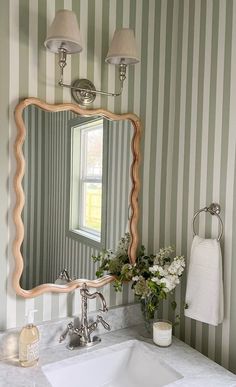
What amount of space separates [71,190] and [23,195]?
219 millimetres

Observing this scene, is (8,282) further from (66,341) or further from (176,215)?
(176,215)

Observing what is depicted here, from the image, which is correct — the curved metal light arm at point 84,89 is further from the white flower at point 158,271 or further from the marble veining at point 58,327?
the marble veining at point 58,327

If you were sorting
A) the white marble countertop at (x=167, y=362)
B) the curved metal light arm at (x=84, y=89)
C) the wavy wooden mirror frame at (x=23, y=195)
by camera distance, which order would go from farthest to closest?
1. the curved metal light arm at (x=84, y=89)
2. the wavy wooden mirror frame at (x=23, y=195)
3. the white marble countertop at (x=167, y=362)

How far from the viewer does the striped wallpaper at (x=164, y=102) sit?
4.31 ft

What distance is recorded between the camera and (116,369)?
1.41 meters

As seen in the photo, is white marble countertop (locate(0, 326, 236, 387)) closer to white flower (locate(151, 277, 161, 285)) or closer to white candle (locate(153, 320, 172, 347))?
white candle (locate(153, 320, 172, 347))

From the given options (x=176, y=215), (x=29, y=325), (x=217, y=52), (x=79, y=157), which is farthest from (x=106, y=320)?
(x=217, y=52)

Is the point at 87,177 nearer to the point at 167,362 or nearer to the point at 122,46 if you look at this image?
the point at 122,46

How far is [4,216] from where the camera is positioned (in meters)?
1.31

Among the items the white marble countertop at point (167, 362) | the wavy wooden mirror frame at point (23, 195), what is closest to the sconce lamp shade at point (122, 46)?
the wavy wooden mirror frame at point (23, 195)

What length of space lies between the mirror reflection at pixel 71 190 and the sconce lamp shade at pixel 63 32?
255 millimetres

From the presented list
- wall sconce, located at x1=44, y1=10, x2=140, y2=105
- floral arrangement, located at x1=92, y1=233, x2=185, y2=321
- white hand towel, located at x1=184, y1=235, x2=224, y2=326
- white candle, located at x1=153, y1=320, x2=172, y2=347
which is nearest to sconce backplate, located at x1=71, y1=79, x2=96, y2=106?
wall sconce, located at x1=44, y1=10, x2=140, y2=105

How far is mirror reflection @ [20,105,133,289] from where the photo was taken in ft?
4.43

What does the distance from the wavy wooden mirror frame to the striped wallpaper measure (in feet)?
0.11
